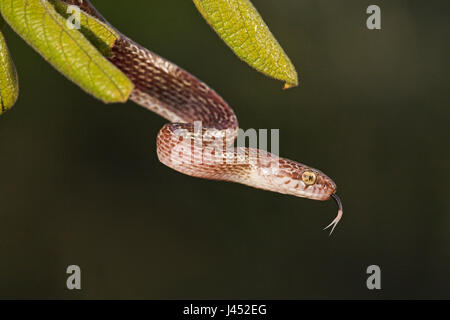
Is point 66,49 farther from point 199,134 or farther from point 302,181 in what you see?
point 302,181

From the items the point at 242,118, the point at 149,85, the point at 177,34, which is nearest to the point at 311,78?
the point at 242,118

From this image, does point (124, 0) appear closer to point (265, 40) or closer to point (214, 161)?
point (214, 161)

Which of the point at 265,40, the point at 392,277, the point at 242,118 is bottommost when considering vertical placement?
the point at 392,277

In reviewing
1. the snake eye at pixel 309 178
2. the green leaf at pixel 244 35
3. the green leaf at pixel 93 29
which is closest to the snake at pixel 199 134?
the snake eye at pixel 309 178

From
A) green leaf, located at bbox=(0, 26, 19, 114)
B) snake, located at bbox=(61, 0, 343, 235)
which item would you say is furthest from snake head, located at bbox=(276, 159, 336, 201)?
green leaf, located at bbox=(0, 26, 19, 114)

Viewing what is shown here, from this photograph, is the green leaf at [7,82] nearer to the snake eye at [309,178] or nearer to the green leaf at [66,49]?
the green leaf at [66,49]

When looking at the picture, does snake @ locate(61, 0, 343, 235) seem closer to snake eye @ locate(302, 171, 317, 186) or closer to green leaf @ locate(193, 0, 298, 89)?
snake eye @ locate(302, 171, 317, 186)
